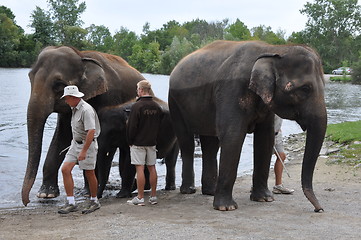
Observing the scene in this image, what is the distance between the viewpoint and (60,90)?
8.56 meters

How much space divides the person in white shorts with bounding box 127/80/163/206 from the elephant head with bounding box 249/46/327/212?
159 cm

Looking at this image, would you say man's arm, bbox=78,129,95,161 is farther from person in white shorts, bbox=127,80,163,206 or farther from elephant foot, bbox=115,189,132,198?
elephant foot, bbox=115,189,132,198

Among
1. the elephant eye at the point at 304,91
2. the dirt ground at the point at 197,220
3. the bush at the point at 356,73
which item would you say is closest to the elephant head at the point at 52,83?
the dirt ground at the point at 197,220

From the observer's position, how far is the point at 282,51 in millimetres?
7277

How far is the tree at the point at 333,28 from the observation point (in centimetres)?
9312

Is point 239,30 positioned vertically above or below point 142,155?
above

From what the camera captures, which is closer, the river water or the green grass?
the river water

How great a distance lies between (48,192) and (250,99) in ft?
13.0

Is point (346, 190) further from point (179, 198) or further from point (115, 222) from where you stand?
point (115, 222)

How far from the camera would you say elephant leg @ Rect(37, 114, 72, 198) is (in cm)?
922

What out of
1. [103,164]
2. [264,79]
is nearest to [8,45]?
[103,164]

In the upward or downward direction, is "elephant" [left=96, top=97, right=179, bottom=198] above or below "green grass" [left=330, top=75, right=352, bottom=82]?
above

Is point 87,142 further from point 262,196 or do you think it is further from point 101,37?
point 101,37

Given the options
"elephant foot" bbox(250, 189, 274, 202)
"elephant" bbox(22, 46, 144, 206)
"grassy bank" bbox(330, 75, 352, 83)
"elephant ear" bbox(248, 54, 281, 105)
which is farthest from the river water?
"grassy bank" bbox(330, 75, 352, 83)
